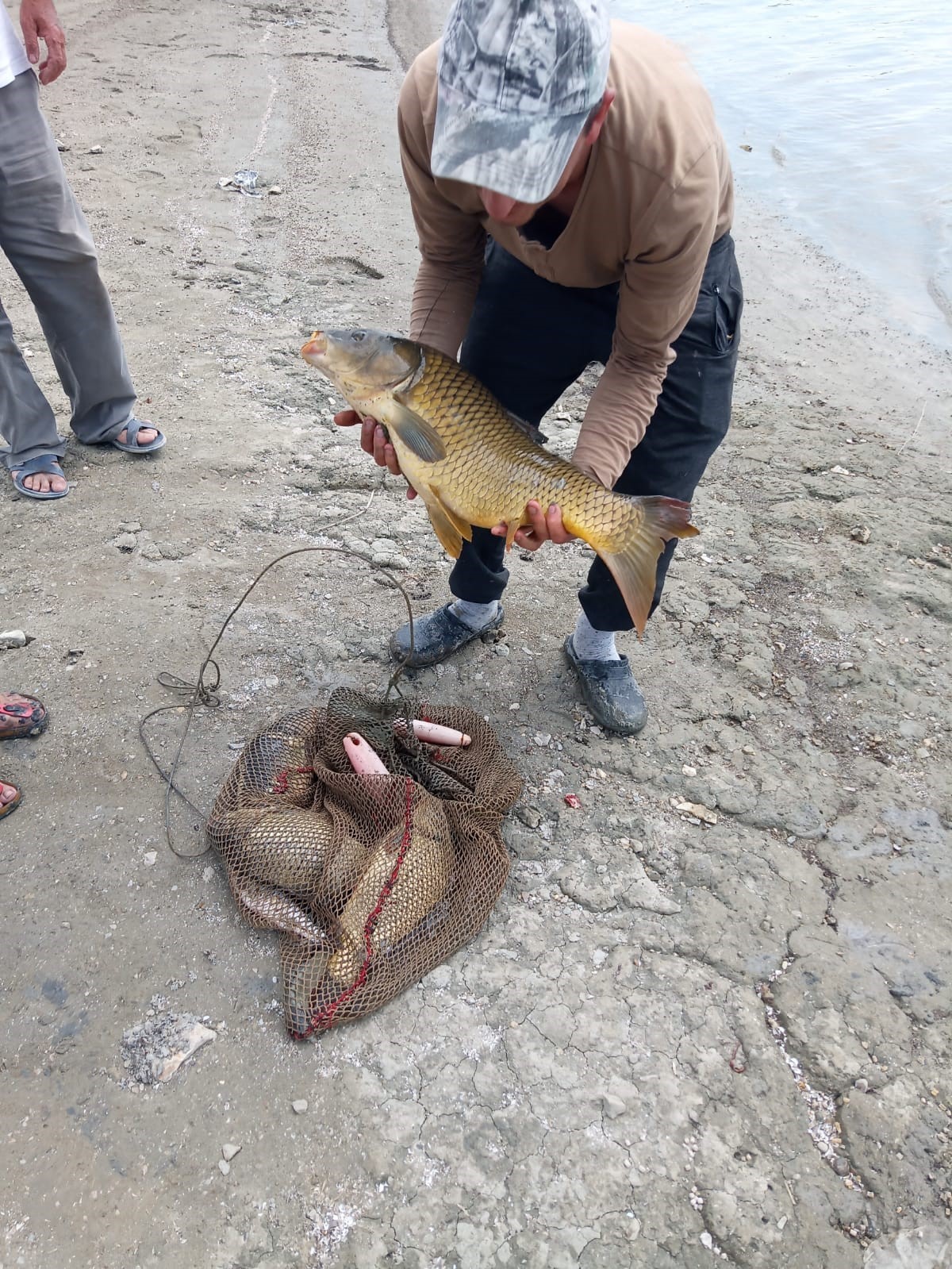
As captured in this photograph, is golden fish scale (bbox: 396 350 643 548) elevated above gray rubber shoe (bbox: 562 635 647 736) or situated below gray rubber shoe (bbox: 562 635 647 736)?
above

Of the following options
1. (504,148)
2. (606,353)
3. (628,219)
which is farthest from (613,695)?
(504,148)

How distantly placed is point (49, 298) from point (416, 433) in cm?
214

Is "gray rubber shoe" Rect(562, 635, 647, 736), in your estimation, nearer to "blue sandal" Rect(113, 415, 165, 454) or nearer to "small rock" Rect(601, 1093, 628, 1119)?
"small rock" Rect(601, 1093, 628, 1119)

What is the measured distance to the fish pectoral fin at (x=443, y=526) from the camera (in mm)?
2219

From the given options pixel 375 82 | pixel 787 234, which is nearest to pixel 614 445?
pixel 787 234

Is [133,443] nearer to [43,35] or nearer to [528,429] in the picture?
[43,35]

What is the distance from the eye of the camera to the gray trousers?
9.83 ft

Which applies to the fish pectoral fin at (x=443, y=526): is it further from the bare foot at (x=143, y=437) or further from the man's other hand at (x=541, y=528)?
the bare foot at (x=143, y=437)

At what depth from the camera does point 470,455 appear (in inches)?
83.4

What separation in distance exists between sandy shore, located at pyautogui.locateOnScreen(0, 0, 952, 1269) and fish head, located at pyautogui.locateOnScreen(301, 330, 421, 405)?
1120 mm

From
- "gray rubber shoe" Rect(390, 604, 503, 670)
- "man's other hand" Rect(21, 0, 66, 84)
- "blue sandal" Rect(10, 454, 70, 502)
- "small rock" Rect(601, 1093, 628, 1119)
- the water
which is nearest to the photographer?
"small rock" Rect(601, 1093, 628, 1119)

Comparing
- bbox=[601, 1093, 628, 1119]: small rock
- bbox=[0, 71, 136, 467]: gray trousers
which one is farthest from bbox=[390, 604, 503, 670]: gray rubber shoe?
bbox=[0, 71, 136, 467]: gray trousers

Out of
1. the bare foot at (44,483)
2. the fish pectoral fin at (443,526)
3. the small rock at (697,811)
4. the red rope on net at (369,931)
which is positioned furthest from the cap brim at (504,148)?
the bare foot at (44,483)

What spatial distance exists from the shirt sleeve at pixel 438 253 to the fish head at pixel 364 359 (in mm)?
332
